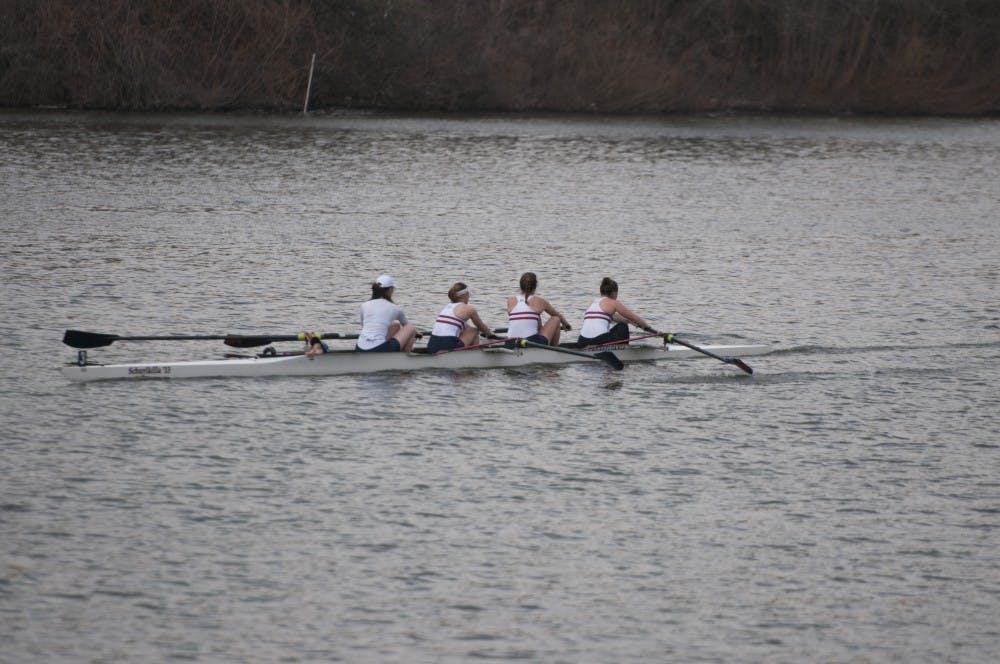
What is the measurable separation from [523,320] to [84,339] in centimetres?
591

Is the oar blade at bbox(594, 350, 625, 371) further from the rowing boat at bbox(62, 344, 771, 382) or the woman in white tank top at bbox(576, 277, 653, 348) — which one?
the woman in white tank top at bbox(576, 277, 653, 348)

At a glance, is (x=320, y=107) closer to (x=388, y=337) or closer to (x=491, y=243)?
(x=491, y=243)

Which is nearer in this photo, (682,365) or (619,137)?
(682,365)

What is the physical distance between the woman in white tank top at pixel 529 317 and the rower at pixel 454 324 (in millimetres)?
517

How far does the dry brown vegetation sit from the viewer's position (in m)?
57.9

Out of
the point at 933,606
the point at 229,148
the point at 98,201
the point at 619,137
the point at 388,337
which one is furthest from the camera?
the point at 619,137

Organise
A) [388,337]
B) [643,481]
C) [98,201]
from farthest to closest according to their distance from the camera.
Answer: [98,201], [388,337], [643,481]

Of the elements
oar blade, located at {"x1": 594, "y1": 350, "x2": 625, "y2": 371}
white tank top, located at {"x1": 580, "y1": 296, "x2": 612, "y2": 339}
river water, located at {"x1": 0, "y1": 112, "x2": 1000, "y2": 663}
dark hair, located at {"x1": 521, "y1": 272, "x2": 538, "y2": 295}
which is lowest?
river water, located at {"x1": 0, "y1": 112, "x2": 1000, "y2": 663}

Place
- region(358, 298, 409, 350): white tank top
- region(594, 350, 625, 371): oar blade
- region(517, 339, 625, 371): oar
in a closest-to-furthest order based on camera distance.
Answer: region(358, 298, 409, 350): white tank top, region(517, 339, 625, 371): oar, region(594, 350, 625, 371): oar blade

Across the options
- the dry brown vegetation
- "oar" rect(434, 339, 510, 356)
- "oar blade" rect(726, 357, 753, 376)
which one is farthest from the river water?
the dry brown vegetation

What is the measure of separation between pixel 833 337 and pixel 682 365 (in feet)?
11.4

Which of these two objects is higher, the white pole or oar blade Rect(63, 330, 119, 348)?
the white pole

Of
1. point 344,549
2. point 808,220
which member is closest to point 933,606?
point 344,549

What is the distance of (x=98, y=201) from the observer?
37.0m
